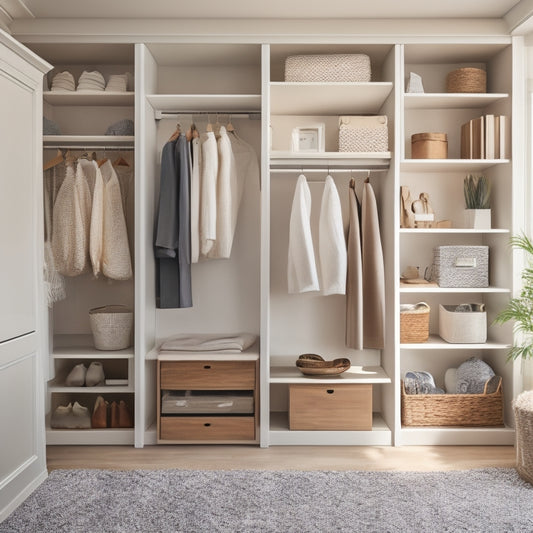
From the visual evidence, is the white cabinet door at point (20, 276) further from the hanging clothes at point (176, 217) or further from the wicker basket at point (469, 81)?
the wicker basket at point (469, 81)

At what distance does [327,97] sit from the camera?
365 cm

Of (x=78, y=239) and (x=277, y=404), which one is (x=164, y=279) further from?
(x=277, y=404)

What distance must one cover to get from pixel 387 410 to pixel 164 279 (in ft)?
5.28

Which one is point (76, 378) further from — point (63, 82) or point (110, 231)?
point (63, 82)

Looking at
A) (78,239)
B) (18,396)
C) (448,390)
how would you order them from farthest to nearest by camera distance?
(448,390) → (78,239) → (18,396)

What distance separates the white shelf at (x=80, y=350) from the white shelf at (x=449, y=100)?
2300mm

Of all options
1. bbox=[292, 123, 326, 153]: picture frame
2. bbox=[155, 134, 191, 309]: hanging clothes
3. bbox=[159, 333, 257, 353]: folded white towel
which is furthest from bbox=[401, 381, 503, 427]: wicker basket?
bbox=[292, 123, 326, 153]: picture frame

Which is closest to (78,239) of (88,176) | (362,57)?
(88,176)

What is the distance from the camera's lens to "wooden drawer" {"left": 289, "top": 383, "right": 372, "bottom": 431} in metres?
3.57

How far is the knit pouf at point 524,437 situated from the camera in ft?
9.59

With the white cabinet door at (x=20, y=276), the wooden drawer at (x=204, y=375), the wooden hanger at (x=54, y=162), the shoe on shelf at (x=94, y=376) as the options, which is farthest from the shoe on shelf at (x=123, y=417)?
the wooden hanger at (x=54, y=162)

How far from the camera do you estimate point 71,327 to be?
3980 mm

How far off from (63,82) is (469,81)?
8.15ft

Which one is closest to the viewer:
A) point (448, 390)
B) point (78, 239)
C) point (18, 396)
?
point (18, 396)
